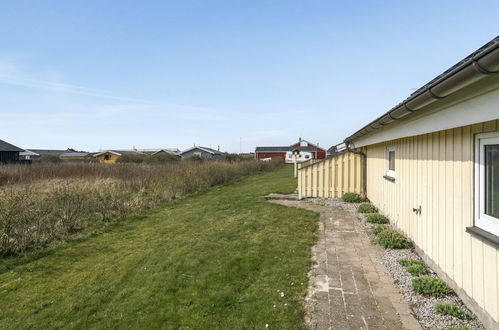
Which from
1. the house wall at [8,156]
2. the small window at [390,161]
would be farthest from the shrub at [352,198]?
the house wall at [8,156]

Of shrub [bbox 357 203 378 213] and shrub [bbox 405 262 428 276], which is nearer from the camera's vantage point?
shrub [bbox 405 262 428 276]

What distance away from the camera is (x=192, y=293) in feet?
11.4

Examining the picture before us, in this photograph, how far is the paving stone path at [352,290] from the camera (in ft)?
8.89

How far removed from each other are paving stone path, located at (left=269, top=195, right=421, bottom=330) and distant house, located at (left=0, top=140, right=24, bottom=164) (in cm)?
3312

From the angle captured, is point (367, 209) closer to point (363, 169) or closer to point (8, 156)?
point (363, 169)

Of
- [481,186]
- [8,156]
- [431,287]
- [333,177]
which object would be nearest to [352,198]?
[333,177]

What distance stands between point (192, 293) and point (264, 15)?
9.13m

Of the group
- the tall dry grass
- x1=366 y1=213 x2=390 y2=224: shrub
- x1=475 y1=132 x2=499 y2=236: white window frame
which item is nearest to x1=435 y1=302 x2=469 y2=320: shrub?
x1=475 y1=132 x2=499 y2=236: white window frame

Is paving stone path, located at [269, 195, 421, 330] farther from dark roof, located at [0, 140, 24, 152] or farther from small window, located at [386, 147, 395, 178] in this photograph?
dark roof, located at [0, 140, 24, 152]

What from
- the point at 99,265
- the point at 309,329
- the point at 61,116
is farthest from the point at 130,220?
the point at 61,116

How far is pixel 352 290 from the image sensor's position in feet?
11.0

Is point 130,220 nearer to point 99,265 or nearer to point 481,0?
point 99,265

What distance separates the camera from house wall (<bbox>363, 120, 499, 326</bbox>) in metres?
2.44

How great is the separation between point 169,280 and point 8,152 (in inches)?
1330
